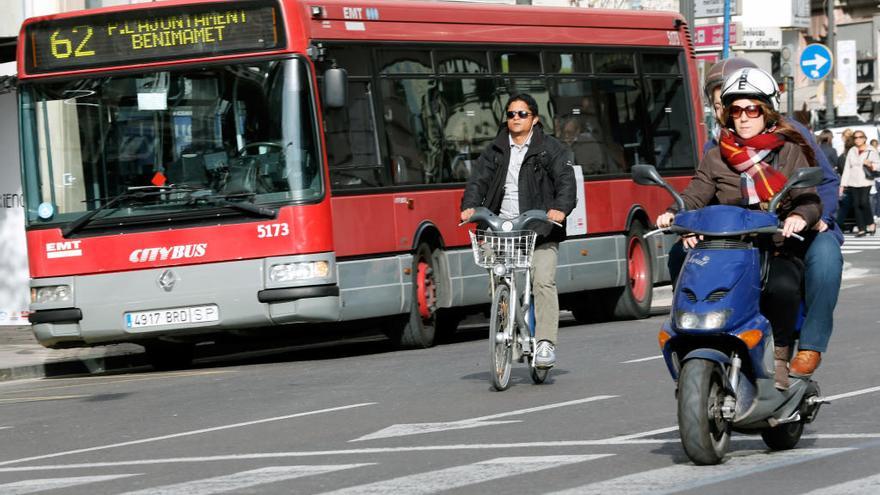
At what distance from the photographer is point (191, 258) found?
15.5m

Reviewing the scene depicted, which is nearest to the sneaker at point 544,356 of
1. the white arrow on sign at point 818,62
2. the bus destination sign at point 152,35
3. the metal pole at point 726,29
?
the bus destination sign at point 152,35

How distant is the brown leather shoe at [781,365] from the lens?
8.46 meters

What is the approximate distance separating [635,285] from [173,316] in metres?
6.56

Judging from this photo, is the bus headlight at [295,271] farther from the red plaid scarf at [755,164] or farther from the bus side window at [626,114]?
the red plaid scarf at [755,164]

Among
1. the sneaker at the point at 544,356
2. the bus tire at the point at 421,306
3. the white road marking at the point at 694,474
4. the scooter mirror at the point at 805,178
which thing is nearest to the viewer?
the white road marking at the point at 694,474

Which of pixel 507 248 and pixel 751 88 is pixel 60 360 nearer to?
pixel 507 248

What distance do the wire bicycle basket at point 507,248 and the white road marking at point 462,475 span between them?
3.35m

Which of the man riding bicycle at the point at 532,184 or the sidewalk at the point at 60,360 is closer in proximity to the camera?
the man riding bicycle at the point at 532,184

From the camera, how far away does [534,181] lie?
40.6 feet

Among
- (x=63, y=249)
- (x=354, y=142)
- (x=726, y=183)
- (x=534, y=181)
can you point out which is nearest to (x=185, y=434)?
(x=534, y=181)

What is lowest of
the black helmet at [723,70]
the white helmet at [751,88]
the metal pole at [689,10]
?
the white helmet at [751,88]

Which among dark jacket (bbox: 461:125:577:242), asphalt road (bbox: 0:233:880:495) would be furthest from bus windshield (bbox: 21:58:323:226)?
dark jacket (bbox: 461:125:577:242)

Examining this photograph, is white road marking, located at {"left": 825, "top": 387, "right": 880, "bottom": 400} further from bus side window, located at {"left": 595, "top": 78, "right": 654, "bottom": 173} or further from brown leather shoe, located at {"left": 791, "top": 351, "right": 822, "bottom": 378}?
bus side window, located at {"left": 595, "top": 78, "right": 654, "bottom": 173}

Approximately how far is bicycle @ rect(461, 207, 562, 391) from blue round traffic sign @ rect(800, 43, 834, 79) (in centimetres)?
2721
